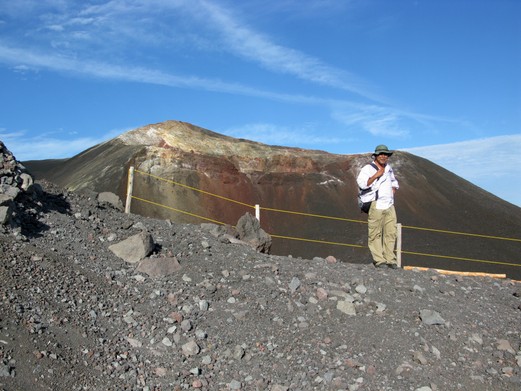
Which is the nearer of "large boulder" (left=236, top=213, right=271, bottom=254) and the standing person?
the standing person

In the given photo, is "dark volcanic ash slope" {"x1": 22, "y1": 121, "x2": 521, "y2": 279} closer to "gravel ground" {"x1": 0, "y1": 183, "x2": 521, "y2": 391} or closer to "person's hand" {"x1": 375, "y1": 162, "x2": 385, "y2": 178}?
"person's hand" {"x1": 375, "y1": 162, "x2": 385, "y2": 178}

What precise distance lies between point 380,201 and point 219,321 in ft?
10.2

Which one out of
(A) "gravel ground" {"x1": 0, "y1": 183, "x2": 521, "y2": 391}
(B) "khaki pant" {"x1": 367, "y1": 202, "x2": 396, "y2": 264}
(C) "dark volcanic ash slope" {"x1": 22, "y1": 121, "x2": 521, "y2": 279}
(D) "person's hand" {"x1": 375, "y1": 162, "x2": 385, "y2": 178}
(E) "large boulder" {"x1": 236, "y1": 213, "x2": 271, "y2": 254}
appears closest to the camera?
(A) "gravel ground" {"x1": 0, "y1": 183, "x2": 521, "y2": 391}

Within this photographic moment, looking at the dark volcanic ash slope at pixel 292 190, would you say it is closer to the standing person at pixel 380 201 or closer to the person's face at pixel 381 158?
the standing person at pixel 380 201

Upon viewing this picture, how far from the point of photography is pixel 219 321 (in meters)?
5.53

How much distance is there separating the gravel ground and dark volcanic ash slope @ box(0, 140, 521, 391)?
0.04ft

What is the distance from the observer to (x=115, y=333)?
16.7ft

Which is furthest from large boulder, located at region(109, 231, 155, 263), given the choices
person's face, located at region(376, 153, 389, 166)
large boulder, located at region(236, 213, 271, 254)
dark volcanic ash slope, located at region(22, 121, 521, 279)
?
dark volcanic ash slope, located at region(22, 121, 521, 279)

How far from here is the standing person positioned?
762 centimetres

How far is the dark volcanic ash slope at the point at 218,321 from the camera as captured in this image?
4.72 metres

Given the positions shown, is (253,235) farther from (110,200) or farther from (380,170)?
(380,170)

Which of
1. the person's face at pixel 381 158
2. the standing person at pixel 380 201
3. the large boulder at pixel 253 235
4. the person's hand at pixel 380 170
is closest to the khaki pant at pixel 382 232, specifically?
the standing person at pixel 380 201

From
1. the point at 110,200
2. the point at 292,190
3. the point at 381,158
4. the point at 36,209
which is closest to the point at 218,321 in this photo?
the point at 36,209

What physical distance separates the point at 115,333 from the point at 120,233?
2029 millimetres
